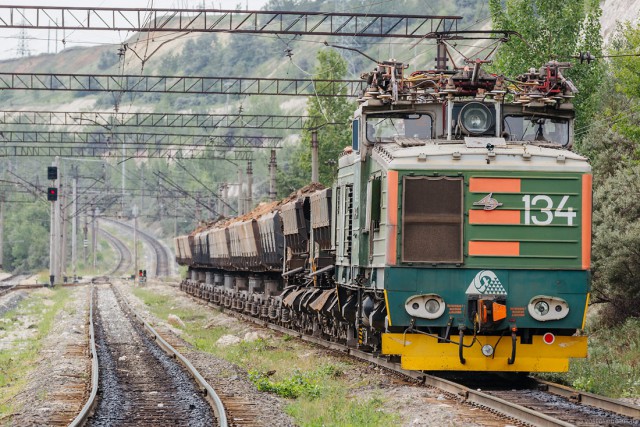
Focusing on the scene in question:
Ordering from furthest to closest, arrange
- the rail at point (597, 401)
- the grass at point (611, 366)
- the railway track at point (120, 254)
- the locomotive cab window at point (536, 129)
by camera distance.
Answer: the railway track at point (120, 254)
the locomotive cab window at point (536, 129)
the grass at point (611, 366)
the rail at point (597, 401)

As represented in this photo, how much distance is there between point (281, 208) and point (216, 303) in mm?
21052

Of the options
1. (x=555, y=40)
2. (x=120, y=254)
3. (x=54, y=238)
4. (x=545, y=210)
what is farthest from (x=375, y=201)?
(x=120, y=254)

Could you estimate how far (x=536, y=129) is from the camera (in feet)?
55.0

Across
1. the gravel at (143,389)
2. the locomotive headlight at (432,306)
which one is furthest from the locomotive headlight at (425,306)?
the gravel at (143,389)

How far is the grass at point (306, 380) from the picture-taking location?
14.0 m

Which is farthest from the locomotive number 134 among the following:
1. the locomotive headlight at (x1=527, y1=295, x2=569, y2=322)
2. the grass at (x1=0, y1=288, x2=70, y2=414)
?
the grass at (x1=0, y1=288, x2=70, y2=414)

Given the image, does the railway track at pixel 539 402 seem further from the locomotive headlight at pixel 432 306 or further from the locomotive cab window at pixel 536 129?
the locomotive cab window at pixel 536 129

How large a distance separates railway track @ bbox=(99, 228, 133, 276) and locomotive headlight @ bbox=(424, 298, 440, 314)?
109m

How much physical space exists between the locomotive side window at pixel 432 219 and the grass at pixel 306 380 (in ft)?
7.36

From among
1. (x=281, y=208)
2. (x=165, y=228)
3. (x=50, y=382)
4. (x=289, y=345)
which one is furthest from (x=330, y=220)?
(x=165, y=228)

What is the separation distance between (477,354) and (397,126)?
390cm

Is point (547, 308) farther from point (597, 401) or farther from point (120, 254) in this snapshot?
point (120, 254)

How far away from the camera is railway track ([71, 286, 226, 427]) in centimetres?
1446

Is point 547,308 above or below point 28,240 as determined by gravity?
below
